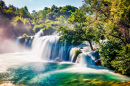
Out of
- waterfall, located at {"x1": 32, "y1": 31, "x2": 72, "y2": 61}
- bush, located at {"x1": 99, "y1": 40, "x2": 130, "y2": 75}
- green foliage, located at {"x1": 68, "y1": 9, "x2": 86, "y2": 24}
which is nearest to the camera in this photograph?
bush, located at {"x1": 99, "y1": 40, "x2": 130, "y2": 75}

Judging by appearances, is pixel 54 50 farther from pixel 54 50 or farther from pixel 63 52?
pixel 63 52

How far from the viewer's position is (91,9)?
66.1 ft

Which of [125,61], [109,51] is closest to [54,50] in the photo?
[109,51]

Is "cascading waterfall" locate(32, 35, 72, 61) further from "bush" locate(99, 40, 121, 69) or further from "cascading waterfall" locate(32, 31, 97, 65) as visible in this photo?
"bush" locate(99, 40, 121, 69)

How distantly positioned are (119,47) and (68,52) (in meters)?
10.4

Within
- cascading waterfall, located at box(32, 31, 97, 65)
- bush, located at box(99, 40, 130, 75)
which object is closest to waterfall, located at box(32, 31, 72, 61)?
cascading waterfall, located at box(32, 31, 97, 65)

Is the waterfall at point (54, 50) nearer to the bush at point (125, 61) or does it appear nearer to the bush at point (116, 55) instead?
the bush at point (116, 55)

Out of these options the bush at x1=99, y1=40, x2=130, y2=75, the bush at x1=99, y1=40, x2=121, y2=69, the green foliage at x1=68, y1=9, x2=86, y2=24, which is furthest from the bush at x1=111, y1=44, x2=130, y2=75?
the green foliage at x1=68, y1=9, x2=86, y2=24

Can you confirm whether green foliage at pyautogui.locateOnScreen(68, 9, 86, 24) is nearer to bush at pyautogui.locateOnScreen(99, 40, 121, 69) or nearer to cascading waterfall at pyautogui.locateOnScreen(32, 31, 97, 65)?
cascading waterfall at pyautogui.locateOnScreen(32, 31, 97, 65)

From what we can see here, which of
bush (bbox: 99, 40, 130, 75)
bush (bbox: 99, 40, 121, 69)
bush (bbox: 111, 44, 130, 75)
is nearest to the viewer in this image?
bush (bbox: 111, 44, 130, 75)

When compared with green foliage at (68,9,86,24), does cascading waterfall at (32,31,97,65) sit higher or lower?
lower

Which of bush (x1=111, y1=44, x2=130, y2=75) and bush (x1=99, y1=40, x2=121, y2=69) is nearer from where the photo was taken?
bush (x1=111, y1=44, x2=130, y2=75)

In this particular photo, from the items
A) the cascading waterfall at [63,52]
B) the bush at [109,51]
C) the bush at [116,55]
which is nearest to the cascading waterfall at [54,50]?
the cascading waterfall at [63,52]

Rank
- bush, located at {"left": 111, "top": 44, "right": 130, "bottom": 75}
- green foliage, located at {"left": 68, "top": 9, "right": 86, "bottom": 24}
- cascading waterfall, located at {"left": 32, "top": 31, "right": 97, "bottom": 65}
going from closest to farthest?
bush, located at {"left": 111, "top": 44, "right": 130, "bottom": 75}, cascading waterfall, located at {"left": 32, "top": 31, "right": 97, "bottom": 65}, green foliage, located at {"left": 68, "top": 9, "right": 86, "bottom": 24}
